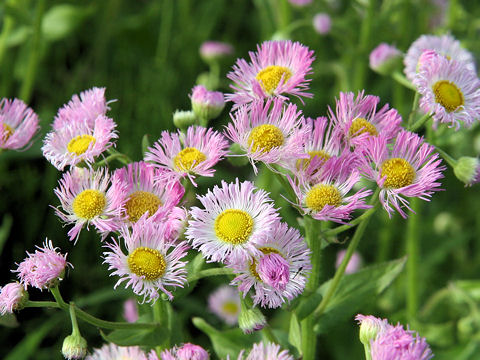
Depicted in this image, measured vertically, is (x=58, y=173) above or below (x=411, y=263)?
below

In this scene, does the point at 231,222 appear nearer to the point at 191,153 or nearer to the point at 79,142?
the point at 191,153

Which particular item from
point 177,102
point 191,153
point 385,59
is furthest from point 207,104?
point 177,102

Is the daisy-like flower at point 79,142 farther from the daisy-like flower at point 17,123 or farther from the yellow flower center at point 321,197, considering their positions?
the yellow flower center at point 321,197

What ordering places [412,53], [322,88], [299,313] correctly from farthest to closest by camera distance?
[322,88] → [412,53] → [299,313]

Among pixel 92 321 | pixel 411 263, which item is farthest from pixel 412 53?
pixel 92 321

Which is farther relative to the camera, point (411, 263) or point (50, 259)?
point (411, 263)

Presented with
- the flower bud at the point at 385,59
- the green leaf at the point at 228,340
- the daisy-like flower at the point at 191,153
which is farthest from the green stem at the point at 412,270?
the daisy-like flower at the point at 191,153

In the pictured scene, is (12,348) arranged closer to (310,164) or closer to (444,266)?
(310,164)
